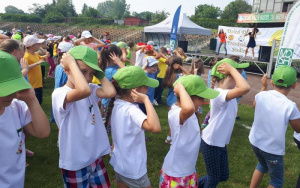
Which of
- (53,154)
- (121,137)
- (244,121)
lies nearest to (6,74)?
(121,137)

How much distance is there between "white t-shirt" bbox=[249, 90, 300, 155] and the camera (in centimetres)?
263

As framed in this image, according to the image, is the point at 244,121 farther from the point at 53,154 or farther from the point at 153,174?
the point at 53,154

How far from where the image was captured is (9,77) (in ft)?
4.71

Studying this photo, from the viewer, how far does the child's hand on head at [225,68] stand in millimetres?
2688

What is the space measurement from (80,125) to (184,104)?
958 millimetres

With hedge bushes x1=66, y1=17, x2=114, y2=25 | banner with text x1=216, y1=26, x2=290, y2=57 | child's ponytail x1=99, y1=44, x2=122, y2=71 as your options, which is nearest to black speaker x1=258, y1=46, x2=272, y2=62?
banner with text x1=216, y1=26, x2=290, y2=57

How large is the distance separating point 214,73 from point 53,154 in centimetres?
314

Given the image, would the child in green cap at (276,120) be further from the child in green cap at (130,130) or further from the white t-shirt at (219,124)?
the child in green cap at (130,130)

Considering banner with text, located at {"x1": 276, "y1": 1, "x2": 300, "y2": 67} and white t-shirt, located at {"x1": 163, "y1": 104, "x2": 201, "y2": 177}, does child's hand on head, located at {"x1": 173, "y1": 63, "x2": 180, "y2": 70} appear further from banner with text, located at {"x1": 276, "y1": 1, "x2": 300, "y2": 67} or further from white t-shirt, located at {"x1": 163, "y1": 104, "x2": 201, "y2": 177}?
banner with text, located at {"x1": 276, "y1": 1, "x2": 300, "y2": 67}

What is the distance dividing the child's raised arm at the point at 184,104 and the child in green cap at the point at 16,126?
1.13 m

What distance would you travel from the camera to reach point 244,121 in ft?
21.4

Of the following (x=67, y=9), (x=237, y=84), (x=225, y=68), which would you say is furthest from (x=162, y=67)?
(x=67, y=9)

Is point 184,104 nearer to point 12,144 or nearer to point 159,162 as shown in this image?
point 12,144

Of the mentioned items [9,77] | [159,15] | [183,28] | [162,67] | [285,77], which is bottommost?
[162,67]
